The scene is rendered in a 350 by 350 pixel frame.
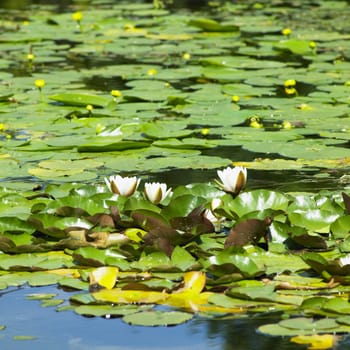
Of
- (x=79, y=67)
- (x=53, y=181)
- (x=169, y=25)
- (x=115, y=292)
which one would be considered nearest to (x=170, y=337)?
(x=115, y=292)

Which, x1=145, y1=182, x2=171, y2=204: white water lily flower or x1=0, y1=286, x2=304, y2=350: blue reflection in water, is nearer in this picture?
x1=0, y1=286, x2=304, y2=350: blue reflection in water

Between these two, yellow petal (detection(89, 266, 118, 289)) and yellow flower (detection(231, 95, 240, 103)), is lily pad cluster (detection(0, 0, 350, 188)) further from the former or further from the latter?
yellow petal (detection(89, 266, 118, 289))

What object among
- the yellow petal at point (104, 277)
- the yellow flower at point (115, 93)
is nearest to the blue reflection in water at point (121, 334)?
the yellow petal at point (104, 277)

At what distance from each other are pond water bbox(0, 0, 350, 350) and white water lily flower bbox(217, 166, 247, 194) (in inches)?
23.3

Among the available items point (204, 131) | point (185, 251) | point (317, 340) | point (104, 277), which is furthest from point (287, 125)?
point (317, 340)

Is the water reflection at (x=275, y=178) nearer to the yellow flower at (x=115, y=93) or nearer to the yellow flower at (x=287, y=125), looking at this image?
the yellow flower at (x=287, y=125)

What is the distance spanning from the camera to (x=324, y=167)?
462 centimetres

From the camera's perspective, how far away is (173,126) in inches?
214

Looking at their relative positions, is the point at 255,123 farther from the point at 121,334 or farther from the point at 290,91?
the point at 121,334

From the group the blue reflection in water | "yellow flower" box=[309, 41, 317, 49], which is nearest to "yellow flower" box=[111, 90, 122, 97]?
"yellow flower" box=[309, 41, 317, 49]

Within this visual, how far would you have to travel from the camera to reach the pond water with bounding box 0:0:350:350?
284 cm

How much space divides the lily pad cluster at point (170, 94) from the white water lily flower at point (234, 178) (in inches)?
36.0

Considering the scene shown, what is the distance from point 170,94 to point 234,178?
260 centimetres

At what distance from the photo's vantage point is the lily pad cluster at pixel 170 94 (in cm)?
488
